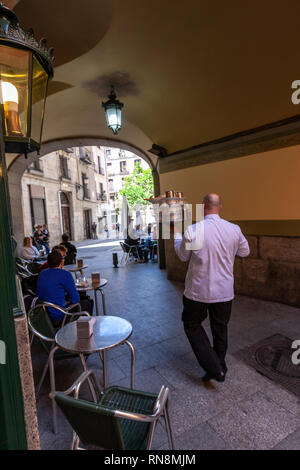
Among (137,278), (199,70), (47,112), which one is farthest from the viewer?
(137,278)

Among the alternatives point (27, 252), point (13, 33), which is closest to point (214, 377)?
point (13, 33)

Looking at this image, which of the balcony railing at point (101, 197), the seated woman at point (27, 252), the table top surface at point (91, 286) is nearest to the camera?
the table top surface at point (91, 286)

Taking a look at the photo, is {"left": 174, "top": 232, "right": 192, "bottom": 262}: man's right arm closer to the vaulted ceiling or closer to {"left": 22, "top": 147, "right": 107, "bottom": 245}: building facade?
the vaulted ceiling

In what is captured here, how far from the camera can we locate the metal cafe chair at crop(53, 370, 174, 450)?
1229 mm

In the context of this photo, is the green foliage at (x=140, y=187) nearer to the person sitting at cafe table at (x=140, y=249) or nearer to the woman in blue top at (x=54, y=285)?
the person sitting at cafe table at (x=140, y=249)

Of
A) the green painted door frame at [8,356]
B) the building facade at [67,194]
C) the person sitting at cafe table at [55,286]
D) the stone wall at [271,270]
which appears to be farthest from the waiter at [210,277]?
the building facade at [67,194]

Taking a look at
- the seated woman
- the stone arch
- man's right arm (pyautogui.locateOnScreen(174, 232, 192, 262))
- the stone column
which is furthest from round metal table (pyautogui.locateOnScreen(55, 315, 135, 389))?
the stone arch

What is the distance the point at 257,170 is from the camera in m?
5.01

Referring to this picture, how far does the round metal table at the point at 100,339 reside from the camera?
215 cm

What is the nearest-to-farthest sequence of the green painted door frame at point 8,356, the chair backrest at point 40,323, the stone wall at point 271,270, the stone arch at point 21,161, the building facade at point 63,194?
the green painted door frame at point 8,356, the chair backrest at point 40,323, the stone wall at point 271,270, the stone arch at point 21,161, the building facade at point 63,194

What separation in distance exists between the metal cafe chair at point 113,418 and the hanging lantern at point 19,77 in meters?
1.72
